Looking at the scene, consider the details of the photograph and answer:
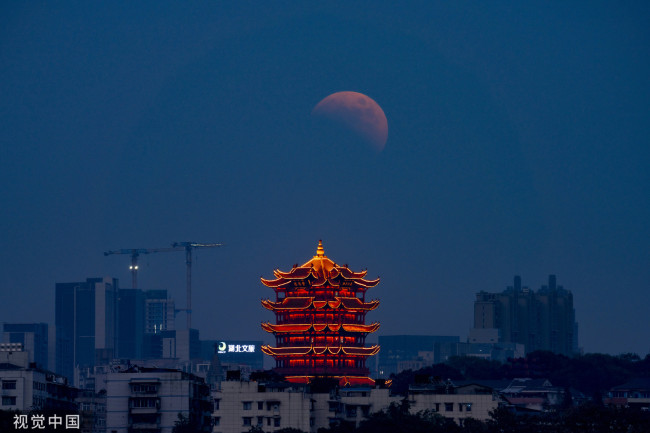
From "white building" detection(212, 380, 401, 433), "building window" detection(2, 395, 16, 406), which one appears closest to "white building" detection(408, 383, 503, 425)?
"white building" detection(212, 380, 401, 433)

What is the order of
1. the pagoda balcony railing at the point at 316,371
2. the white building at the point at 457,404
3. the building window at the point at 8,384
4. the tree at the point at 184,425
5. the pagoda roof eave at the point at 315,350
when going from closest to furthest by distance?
1. the tree at the point at 184,425
2. the building window at the point at 8,384
3. the white building at the point at 457,404
4. the pagoda balcony railing at the point at 316,371
5. the pagoda roof eave at the point at 315,350

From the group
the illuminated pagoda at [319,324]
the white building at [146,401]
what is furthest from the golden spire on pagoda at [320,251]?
the white building at [146,401]

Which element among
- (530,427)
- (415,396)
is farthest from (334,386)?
(530,427)

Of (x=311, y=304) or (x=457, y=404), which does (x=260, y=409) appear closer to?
(x=457, y=404)

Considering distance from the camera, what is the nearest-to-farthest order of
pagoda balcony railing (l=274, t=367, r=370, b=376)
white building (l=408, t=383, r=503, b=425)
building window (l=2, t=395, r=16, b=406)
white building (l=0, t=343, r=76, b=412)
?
building window (l=2, t=395, r=16, b=406) → white building (l=0, t=343, r=76, b=412) → white building (l=408, t=383, r=503, b=425) → pagoda balcony railing (l=274, t=367, r=370, b=376)

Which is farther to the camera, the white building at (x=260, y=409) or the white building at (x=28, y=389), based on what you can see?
the white building at (x=260, y=409)

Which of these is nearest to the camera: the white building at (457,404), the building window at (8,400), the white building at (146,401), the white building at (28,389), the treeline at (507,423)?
the treeline at (507,423)

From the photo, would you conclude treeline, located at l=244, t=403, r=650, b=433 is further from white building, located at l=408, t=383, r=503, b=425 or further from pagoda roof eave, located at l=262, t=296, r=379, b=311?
pagoda roof eave, located at l=262, t=296, r=379, b=311

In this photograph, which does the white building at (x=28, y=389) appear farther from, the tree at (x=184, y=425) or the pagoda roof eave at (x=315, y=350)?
the pagoda roof eave at (x=315, y=350)
